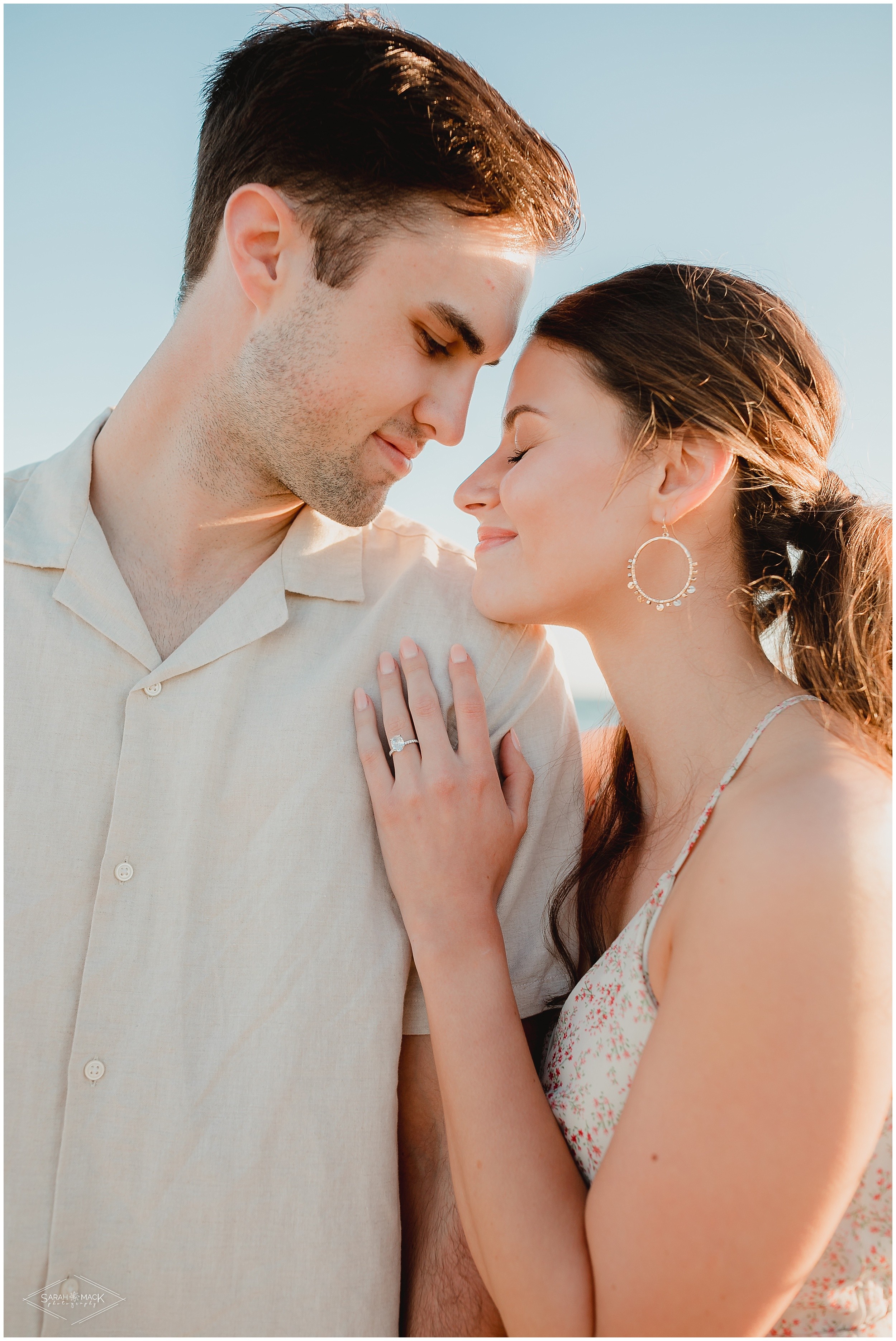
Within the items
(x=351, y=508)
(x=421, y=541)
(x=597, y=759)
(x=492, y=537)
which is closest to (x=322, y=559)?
(x=351, y=508)

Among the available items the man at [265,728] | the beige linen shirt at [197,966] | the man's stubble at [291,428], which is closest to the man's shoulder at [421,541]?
the man at [265,728]

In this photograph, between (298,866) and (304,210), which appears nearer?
(298,866)

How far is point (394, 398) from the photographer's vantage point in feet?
7.11

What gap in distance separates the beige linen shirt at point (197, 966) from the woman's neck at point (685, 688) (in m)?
0.38

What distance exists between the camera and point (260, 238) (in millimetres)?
2209

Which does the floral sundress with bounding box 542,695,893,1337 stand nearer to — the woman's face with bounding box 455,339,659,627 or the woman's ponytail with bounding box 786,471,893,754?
Result: the woman's ponytail with bounding box 786,471,893,754

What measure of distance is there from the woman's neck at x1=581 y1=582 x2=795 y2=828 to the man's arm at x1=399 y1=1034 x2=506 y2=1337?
782mm

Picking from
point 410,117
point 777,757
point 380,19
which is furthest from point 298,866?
point 380,19

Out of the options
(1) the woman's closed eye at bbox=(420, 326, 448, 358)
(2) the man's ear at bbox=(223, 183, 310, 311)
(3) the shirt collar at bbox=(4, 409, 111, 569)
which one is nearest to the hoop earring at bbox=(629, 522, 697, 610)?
(1) the woman's closed eye at bbox=(420, 326, 448, 358)

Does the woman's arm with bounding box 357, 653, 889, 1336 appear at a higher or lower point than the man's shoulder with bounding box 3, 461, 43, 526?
lower

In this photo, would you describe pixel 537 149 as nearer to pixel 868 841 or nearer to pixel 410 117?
pixel 410 117

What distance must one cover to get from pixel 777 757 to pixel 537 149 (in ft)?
5.43

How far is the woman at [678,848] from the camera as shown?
136cm

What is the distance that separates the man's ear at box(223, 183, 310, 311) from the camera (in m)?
2.18
